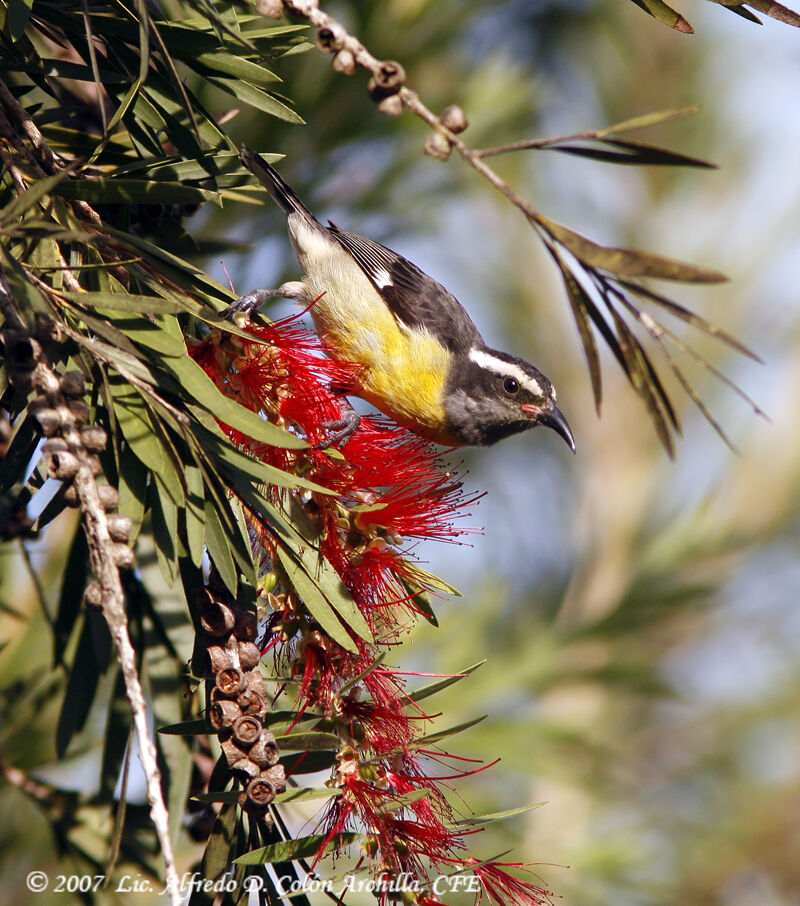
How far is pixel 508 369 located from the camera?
3.41m

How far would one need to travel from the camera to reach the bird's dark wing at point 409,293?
345 centimetres

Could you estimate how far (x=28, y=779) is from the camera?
6.64 ft

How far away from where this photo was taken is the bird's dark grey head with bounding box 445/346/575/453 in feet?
11.0

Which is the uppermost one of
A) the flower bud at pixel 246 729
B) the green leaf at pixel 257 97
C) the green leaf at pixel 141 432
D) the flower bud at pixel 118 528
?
the green leaf at pixel 257 97

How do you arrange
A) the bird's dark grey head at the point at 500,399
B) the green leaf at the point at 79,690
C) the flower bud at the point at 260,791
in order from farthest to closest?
the bird's dark grey head at the point at 500,399 → the green leaf at the point at 79,690 → the flower bud at the point at 260,791

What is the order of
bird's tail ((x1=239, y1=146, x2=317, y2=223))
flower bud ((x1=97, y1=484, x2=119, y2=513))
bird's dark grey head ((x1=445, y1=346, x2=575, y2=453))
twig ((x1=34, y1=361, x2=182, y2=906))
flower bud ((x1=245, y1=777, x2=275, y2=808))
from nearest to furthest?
twig ((x1=34, y1=361, x2=182, y2=906)), flower bud ((x1=97, y1=484, x2=119, y2=513)), flower bud ((x1=245, y1=777, x2=275, y2=808)), bird's tail ((x1=239, y1=146, x2=317, y2=223)), bird's dark grey head ((x1=445, y1=346, x2=575, y2=453))

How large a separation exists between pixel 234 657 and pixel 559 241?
0.74 metres

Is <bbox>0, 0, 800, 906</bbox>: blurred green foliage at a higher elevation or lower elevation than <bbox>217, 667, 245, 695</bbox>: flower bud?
higher

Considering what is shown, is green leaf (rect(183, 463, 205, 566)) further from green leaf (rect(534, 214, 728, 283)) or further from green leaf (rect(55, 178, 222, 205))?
green leaf (rect(534, 214, 728, 283))

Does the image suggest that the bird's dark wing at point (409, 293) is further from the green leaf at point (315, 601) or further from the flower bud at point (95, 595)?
the flower bud at point (95, 595)

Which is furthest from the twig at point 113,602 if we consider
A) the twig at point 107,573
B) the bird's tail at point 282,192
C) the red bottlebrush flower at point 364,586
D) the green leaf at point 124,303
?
the bird's tail at point 282,192

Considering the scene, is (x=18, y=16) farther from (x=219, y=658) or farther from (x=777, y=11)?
(x=777, y=11)

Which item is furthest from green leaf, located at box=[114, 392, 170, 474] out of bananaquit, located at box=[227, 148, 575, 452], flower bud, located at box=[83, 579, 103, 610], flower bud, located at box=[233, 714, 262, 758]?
bananaquit, located at box=[227, 148, 575, 452]

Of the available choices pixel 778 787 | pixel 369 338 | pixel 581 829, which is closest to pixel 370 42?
pixel 369 338
